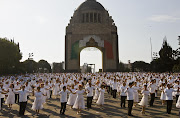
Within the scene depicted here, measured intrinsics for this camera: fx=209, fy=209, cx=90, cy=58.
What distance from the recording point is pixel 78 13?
68.8m

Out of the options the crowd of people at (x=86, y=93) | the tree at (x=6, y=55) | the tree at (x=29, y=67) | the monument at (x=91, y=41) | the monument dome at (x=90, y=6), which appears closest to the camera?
the crowd of people at (x=86, y=93)

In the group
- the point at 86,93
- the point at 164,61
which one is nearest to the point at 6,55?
the point at 86,93

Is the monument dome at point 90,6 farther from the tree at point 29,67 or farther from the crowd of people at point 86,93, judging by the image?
the crowd of people at point 86,93

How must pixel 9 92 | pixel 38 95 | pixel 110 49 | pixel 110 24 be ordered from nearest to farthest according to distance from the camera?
1. pixel 38 95
2. pixel 9 92
3. pixel 110 49
4. pixel 110 24

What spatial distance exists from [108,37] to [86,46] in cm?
735

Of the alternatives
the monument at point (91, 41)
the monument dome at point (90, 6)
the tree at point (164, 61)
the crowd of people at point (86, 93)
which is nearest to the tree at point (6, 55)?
the monument at point (91, 41)

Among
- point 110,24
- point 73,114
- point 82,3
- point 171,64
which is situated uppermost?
point 82,3

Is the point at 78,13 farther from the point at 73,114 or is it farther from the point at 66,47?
the point at 73,114

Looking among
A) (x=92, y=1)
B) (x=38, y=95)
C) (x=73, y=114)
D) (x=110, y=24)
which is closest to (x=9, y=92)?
(x=38, y=95)

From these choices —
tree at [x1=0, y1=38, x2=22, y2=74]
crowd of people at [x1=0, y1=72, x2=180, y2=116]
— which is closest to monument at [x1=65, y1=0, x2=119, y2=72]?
tree at [x1=0, y1=38, x2=22, y2=74]

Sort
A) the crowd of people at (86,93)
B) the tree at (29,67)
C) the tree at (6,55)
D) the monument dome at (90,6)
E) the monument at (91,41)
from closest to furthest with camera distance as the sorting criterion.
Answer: the crowd of people at (86,93) → the tree at (6,55) → the monument at (91,41) → the tree at (29,67) → the monument dome at (90,6)

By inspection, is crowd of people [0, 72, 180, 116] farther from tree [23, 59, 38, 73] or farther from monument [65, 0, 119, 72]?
tree [23, 59, 38, 73]

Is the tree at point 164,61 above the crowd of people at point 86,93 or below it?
above

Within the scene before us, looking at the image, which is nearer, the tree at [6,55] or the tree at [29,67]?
the tree at [6,55]
